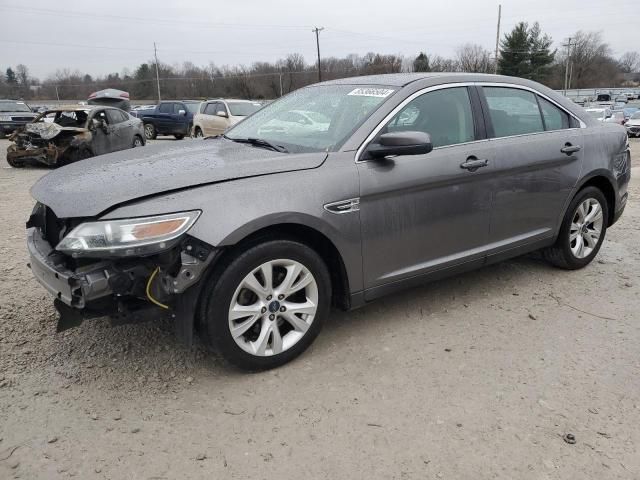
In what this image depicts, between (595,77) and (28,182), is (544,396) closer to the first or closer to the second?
(28,182)

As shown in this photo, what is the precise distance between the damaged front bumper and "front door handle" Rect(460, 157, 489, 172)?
73.9 inches

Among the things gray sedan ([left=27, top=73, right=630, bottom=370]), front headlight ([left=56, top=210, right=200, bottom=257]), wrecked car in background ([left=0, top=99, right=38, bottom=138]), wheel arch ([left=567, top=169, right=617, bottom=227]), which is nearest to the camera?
front headlight ([left=56, top=210, right=200, bottom=257])

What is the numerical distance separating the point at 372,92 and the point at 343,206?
100 centimetres

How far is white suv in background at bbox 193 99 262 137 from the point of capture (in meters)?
17.2

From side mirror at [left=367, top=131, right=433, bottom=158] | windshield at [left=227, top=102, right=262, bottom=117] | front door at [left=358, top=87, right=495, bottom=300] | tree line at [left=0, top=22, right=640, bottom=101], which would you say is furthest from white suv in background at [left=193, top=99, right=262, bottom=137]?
tree line at [left=0, top=22, right=640, bottom=101]

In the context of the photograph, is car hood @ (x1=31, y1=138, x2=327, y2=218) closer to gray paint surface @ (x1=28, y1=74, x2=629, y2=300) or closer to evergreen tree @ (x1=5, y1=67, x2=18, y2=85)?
gray paint surface @ (x1=28, y1=74, x2=629, y2=300)

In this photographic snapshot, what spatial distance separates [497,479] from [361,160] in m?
1.84

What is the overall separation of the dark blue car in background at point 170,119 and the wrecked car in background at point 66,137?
8.97 metres

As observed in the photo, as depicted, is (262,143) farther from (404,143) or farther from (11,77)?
(11,77)

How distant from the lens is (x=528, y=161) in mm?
3965

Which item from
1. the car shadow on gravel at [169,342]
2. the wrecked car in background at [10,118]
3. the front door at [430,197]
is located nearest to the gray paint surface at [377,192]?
the front door at [430,197]

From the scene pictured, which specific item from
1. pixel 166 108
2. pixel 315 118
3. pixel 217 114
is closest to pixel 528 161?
pixel 315 118

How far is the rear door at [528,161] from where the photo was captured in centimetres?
386

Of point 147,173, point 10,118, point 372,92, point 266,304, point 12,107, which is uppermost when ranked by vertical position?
point 12,107
